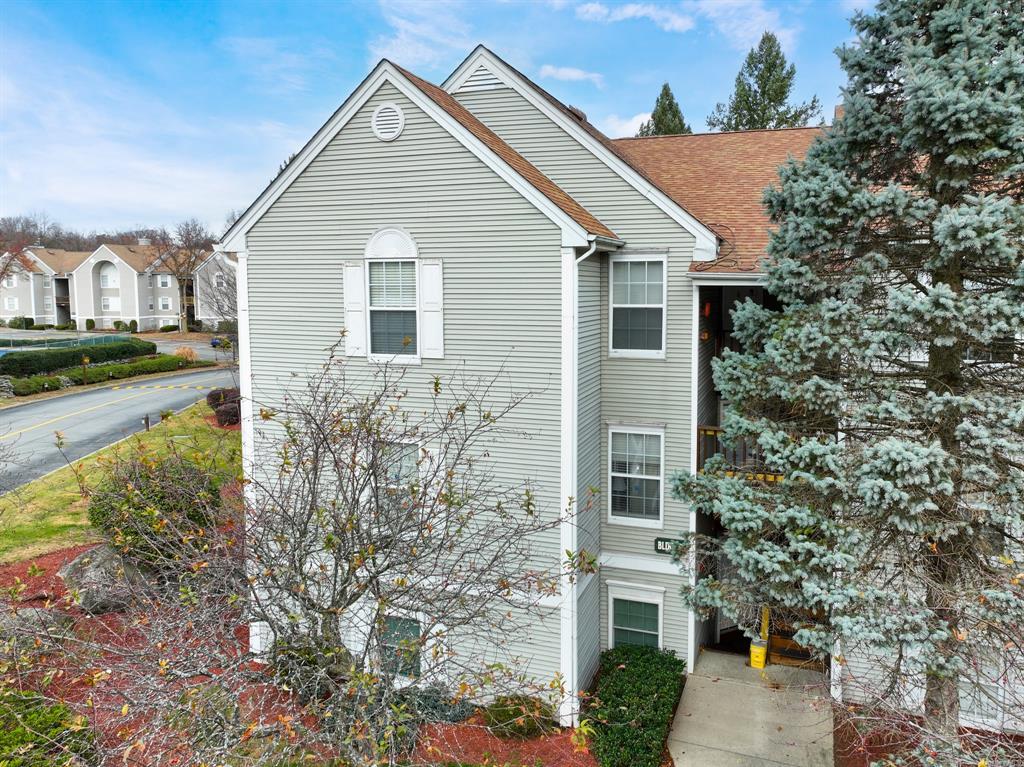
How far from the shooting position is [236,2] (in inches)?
606

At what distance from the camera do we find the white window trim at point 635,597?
41.4ft

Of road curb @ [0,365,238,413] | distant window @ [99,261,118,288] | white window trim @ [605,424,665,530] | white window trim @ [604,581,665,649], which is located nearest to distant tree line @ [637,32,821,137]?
white window trim @ [605,424,665,530]

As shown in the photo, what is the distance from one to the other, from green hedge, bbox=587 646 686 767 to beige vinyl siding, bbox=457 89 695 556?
195 centimetres

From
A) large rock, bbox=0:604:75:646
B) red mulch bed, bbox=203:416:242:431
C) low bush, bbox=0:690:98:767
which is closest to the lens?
large rock, bbox=0:604:75:646

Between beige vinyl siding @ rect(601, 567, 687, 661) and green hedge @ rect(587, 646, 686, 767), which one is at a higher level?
beige vinyl siding @ rect(601, 567, 687, 661)

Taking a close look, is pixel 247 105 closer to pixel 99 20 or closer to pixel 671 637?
pixel 99 20

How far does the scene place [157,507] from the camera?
28.9 feet

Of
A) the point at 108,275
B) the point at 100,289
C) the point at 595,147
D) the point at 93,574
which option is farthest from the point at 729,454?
the point at 100,289

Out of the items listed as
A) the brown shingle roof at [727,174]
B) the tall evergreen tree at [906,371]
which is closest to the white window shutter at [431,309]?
the brown shingle roof at [727,174]

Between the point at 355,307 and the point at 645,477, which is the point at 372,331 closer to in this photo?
the point at 355,307

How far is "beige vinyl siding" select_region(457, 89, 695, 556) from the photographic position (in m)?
12.0

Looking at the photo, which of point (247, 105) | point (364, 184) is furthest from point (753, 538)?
point (247, 105)

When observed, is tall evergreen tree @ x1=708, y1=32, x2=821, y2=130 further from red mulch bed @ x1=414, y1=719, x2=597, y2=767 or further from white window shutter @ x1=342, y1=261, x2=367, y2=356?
red mulch bed @ x1=414, y1=719, x2=597, y2=767

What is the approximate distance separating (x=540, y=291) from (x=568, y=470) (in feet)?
9.81
